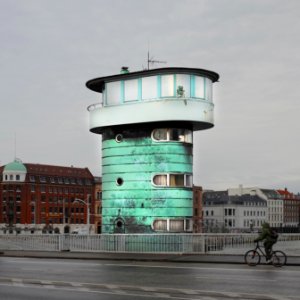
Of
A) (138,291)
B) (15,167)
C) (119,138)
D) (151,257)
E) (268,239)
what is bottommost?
(151,257)

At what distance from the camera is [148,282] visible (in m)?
19.5

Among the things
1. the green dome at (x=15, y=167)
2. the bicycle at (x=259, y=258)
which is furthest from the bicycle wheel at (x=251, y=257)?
the green dome at (x=15, y=167)

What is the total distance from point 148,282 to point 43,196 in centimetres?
15495

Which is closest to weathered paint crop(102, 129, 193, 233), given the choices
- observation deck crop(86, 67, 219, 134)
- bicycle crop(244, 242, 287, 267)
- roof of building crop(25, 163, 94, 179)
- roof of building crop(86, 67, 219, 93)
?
observation deck crop(86, 67, 219, 134)

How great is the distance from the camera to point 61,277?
→ 21.6 metres

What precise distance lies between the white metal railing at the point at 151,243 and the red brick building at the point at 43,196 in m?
118

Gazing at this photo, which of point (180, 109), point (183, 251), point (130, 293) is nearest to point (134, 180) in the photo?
point (180, 109)

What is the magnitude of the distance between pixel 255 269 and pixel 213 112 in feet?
58.2

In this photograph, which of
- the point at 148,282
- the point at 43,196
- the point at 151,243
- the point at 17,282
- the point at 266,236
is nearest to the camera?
the point at 148,282

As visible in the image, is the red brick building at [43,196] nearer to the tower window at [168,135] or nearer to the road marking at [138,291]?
the tower window at [168,135]

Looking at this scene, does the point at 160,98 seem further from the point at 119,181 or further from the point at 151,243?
the point at 151,243

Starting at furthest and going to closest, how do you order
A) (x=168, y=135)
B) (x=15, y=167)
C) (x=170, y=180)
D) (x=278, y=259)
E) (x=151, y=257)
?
(x=15, y=167)
(x=168, y=135)
(x=170, y=180)
(x=151, y=257)
(x=278, y=259)

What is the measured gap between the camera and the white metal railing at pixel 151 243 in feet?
110

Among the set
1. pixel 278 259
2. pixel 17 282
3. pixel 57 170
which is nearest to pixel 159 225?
pixel 278 259
